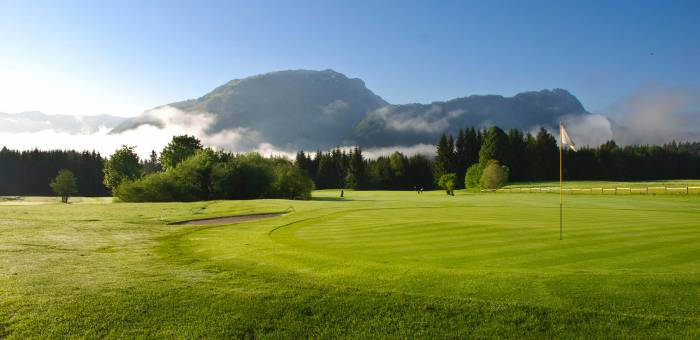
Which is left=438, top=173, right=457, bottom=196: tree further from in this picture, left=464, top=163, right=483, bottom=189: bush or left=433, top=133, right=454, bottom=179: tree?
left=433, top=133, right=454, bottom=179: tree

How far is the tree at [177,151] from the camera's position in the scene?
314ft

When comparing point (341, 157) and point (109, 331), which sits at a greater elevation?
point (341, 157)

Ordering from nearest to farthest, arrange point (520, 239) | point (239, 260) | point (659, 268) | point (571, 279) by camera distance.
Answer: point (571, 279) < point (659, 268) < point (239, 260) < point (520, 239)

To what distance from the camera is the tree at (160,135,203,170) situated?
95606 mm

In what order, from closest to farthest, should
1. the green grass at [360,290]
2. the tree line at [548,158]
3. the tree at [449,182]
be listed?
the green grass at [360,290], the tree at [449,182], the tree line at [548,158]

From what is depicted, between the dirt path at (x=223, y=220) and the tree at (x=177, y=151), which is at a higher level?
the tree at (x=177, y=151)

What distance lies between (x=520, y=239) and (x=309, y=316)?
37.6 feet

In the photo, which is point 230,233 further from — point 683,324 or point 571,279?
point 683,324

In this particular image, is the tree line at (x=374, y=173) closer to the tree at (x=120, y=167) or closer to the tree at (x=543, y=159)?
the tree at (x=543, y=159)

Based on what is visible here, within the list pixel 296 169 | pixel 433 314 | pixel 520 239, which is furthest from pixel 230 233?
pixel 296 169

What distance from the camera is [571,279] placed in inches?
405

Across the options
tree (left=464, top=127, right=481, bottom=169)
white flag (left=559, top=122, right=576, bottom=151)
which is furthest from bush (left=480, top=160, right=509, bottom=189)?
white flag (left=559, top=122, right=576, bottom=151)

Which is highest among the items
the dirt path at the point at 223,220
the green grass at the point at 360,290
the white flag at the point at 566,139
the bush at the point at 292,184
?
the white flag at the point at 566,139

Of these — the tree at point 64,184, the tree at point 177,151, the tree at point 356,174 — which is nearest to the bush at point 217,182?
the tree at point 177,151
